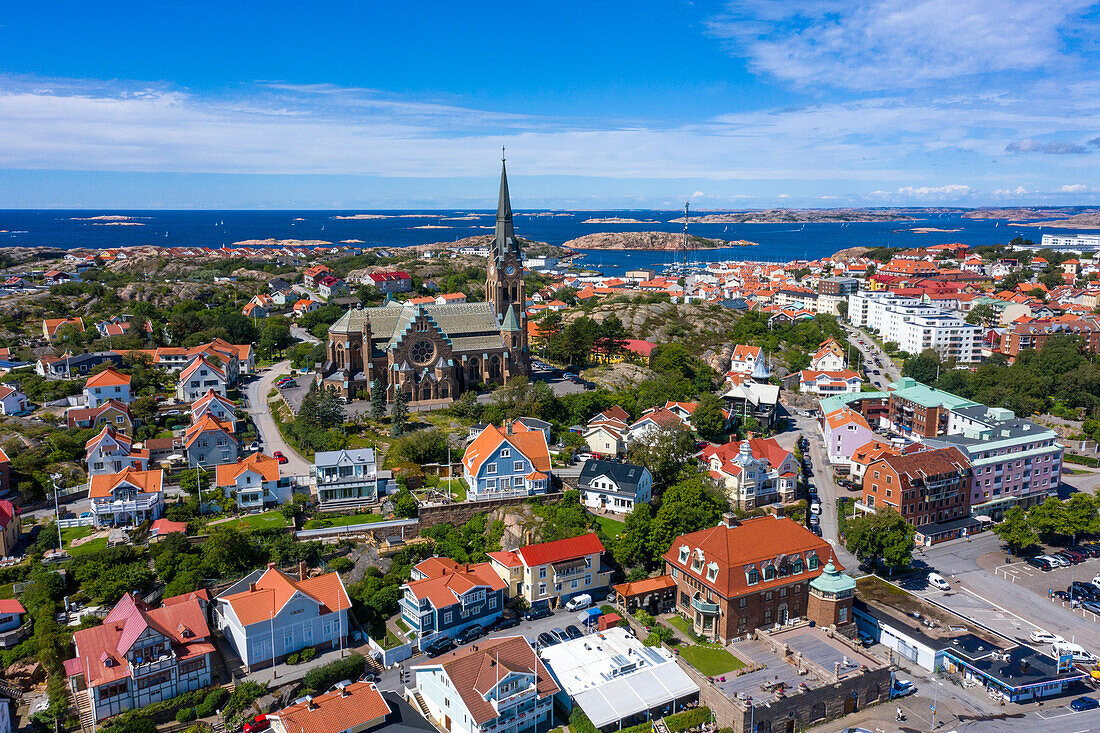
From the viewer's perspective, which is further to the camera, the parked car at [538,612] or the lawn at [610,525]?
the lawn at [610,525]

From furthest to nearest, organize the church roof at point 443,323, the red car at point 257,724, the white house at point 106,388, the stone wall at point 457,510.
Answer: the church roof at point 443,323, the white house at point 106,388, the stone wall at point 457,510, the red car at point 257,724

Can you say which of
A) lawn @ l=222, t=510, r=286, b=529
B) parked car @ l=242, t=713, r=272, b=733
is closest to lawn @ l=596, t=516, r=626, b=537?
lawn @ l=222, t=510, r=286, b=529

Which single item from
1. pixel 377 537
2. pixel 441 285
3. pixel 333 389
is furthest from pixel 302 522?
pixel 441 285

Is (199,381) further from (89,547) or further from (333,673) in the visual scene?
(333,673)

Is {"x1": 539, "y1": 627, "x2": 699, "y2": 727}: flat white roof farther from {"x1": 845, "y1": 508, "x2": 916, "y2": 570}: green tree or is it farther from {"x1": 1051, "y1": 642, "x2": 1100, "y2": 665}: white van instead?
{"x1": 1051, "y1": 642, "x2": 1100, "y2": 665}: white van

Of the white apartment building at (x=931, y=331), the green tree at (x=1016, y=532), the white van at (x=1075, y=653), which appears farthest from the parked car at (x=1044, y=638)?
the white apartment building at (x=931, y=331)

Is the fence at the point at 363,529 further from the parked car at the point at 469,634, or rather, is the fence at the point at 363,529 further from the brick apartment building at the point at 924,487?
the brick apartment building at the point at 924,487

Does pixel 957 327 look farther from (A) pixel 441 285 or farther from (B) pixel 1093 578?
(A) pixel 441 285
